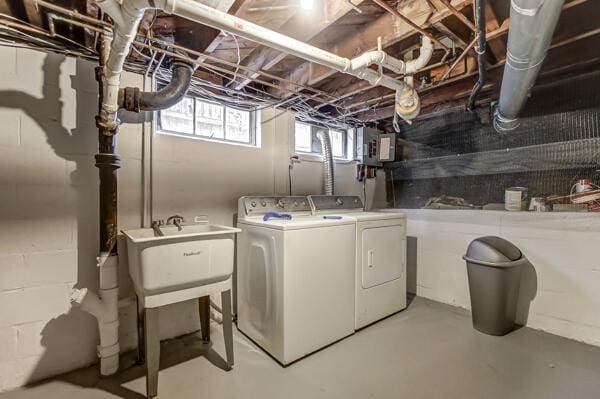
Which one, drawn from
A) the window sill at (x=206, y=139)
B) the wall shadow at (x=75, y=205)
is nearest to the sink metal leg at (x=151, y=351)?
the wall shadow at (x=75, y=205)

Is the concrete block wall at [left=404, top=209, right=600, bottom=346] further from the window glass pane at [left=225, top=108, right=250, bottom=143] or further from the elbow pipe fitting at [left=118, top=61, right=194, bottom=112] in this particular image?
the elbow pipe fitting at [left=118, top=61, right=194, bottom=112]

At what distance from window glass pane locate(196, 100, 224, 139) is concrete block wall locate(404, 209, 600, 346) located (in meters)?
2.46

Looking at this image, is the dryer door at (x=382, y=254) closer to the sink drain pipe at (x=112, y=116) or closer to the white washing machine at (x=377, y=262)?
the white washing machine at (x=377, y=262)

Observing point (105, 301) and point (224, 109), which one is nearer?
point (105, 301)

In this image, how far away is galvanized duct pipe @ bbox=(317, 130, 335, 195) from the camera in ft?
9.99

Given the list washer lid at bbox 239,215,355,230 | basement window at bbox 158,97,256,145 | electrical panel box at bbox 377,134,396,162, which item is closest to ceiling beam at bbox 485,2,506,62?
electrical panel box at bbox 377,134,396,162

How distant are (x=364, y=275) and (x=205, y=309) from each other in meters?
1.28

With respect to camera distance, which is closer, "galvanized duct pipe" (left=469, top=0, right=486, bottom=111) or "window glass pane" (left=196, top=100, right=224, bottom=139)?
"galvanized duct pipe" (left=469, top=0, right=486, bottom=111)

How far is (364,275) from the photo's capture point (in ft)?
7.38

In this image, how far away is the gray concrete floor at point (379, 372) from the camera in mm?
1550

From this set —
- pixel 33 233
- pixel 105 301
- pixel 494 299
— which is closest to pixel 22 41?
pixel 33 233

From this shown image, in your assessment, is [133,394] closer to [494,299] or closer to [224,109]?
[224,109]

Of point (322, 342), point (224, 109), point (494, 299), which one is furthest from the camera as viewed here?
point (224, 109)

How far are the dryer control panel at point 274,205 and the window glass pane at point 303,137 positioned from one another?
2.90 ft
